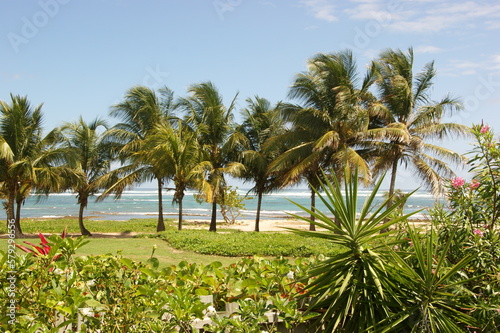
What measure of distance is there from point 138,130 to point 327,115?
949cm

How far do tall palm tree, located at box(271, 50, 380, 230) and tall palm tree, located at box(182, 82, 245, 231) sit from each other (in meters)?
2.65

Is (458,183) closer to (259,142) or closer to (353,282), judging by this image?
(353,282)

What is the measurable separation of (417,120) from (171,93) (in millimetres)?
12003

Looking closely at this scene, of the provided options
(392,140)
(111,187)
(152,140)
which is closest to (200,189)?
(152,140)

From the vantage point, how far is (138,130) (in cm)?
2105

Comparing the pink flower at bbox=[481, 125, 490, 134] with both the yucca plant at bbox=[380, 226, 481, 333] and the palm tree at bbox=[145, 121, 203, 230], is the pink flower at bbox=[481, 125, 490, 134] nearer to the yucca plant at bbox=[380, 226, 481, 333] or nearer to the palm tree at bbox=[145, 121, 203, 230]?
the yucca plant at bbox=[380, 226, 481, 333]

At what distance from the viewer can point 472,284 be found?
2.70m

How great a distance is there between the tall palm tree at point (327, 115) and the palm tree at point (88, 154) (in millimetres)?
8668

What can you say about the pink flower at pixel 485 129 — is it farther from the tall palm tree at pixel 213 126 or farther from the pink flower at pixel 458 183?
the tall palm tree at pixel 213 126

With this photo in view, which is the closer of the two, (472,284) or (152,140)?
(472,284)

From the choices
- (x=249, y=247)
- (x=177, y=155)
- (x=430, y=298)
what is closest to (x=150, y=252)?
(x=249, y=247)

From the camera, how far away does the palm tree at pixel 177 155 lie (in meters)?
17.9

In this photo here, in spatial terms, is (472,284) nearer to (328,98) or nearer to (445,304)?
(445,304)

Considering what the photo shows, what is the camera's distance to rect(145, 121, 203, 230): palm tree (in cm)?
1792
